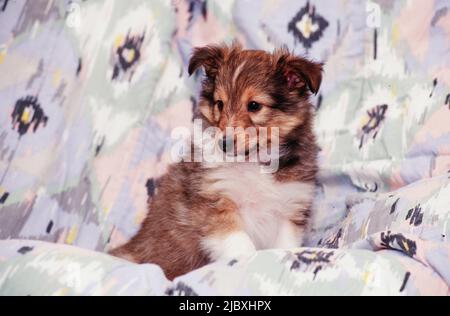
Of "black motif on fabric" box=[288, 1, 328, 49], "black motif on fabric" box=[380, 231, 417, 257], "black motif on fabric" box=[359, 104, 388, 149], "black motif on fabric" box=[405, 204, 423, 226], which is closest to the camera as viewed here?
"black motif on fabric" box=[380, 231, 417, 257]

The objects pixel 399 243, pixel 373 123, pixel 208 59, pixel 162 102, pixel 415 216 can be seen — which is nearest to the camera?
pixel 399 243

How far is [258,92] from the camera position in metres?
2.73

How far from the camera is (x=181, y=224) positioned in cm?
288

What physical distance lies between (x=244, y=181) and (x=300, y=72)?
64 centimetres

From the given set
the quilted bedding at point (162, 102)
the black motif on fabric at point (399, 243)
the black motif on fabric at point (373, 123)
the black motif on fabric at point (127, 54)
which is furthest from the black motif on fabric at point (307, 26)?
the black motif on fabric at point (399, 243)

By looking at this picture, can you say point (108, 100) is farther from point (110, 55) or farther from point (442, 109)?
point (442, 109)

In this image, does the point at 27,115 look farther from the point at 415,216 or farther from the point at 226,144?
the point at 415,216

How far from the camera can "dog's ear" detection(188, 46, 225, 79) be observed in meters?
2.88

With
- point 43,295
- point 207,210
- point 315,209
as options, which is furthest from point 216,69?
point 43,295

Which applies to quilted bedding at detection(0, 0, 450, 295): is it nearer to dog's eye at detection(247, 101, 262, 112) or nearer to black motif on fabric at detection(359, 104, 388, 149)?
black motif on fabric at detection(359, 104, 388, 149)

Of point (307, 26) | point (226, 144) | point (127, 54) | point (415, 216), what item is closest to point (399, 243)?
point (415, 216)

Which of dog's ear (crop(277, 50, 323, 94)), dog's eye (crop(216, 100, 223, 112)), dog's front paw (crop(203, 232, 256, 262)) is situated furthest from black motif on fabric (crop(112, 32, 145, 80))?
dog's front paw (crop(203, 232, 256, 262))

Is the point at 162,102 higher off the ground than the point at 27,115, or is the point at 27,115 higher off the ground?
the point at 162,102

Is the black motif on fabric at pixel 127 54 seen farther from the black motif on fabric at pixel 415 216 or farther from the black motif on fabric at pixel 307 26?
the black motif on fabric at pixel 415 216
